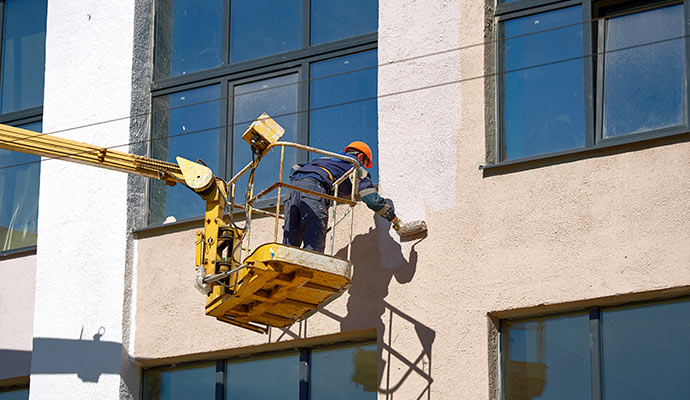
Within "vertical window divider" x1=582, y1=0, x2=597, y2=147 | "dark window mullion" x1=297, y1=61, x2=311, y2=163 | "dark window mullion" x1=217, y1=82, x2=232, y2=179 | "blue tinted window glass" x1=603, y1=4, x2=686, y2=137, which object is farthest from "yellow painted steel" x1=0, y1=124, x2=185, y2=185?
"blue tinted window glass" x1=603, y1=4, x2=686, y2=137

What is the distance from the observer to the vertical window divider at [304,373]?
14.0 m

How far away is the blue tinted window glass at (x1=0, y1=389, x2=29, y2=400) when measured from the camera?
16000mm

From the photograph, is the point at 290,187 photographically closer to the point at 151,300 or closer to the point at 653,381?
the point at 151,300

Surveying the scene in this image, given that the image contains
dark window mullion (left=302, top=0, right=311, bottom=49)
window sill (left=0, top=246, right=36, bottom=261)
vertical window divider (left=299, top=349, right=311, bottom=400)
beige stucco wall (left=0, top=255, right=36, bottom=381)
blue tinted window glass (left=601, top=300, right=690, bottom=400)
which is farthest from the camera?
window sill (left=0, top=246, right=36, bottom=261)

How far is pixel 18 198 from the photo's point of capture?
17125 millimetres

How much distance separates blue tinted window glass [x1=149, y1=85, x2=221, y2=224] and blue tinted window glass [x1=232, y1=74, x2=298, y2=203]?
300 millimetres

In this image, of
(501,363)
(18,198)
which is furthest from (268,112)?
(501,363)

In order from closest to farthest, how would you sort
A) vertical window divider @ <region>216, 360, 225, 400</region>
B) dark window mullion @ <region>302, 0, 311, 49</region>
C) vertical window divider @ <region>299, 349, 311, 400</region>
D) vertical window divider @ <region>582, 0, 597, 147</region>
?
vertical window divider @ <region>582, 0, 597, 147</region>
vertical window divider @ <region>299, 349, 311, 400</region>
vertical window divider @ <region>216, 360, 225, 400</region>
dark window mullion @ <region>302, 0, 311, 49</region>

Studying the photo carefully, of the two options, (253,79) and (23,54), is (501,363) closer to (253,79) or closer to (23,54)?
(253,79)

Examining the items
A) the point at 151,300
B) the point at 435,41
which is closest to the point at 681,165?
the point at 435,41

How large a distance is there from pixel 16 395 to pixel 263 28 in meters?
5.48

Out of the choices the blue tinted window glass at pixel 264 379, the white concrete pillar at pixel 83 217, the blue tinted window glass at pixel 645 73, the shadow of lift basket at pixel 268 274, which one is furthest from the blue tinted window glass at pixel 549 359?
the white concrete pillar at pixel 83 217

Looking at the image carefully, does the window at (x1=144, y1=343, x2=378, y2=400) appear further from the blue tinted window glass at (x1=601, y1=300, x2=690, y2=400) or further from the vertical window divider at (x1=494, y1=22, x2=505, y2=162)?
the blue tinted window glass at (x1=601, y1=300, x2=690, y2=400)

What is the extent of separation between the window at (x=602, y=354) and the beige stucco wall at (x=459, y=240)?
8.2 inches
